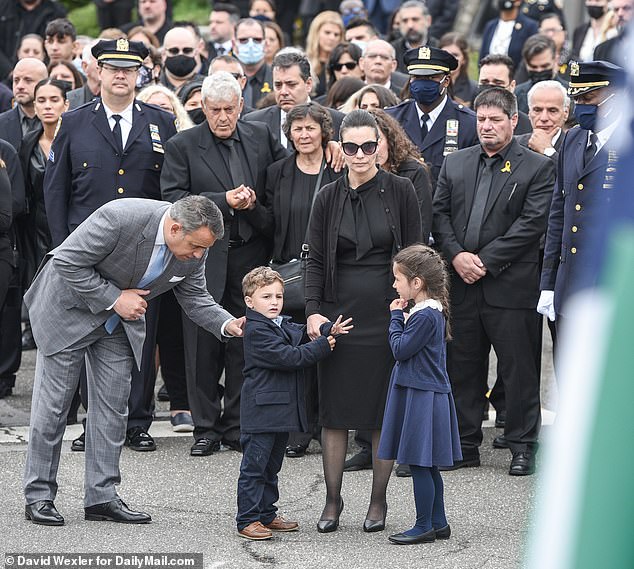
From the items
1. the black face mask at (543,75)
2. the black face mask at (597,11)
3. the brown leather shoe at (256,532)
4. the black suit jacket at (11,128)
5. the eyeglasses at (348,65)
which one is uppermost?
the black face mask at (597,11)

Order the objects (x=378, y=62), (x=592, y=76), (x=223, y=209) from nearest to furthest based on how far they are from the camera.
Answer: (x=592, y=76), (x=223, y=209), (x=378, y=62)

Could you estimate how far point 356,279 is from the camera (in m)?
6.46

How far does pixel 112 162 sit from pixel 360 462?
2473 millimetres

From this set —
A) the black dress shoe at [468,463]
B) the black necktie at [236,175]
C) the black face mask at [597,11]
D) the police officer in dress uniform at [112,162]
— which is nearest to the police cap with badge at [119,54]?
the police officer in dress uniform at [112,162]

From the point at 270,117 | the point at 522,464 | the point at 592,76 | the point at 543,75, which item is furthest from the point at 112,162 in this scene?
the point at 543,75

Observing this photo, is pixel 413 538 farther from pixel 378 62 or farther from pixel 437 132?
pixel 378 62

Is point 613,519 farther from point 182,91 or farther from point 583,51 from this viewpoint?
point 583,51

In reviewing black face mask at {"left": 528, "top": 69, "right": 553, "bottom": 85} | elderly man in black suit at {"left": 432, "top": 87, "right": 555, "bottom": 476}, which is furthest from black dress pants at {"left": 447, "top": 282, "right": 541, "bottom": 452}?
black face mask at {"left": 528, "top": 69, "right": 553, "bottom": 85}

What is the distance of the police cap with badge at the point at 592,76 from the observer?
677 cm

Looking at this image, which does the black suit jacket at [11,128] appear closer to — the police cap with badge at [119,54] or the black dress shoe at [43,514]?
the police cap with badge at [119,54]

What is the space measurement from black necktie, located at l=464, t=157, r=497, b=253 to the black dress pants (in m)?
0.26

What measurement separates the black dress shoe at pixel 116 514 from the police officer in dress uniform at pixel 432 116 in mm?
3232

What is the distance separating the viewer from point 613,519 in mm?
1449

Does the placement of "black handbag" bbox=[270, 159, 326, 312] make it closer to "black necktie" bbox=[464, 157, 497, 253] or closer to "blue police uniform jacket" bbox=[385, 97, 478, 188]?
"black necktie" bbox=[464, 157, 497, 253]
